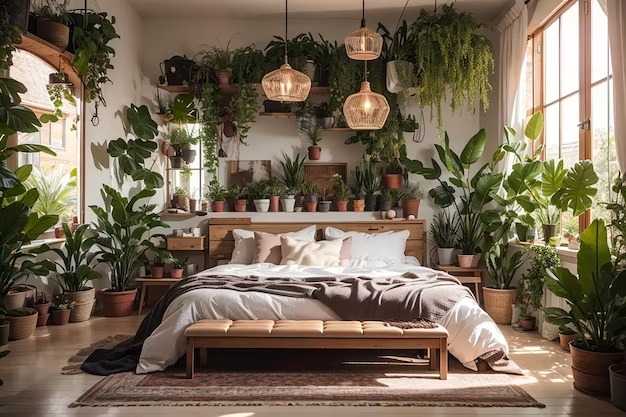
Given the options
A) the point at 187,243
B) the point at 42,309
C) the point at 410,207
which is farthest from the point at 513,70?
the point at 42,309

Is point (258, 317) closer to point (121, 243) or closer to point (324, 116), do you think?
point (121, 243)

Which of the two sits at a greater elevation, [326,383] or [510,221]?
[510,221]

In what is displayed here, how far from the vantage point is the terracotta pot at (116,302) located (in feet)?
21.5

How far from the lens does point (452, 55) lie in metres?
6.46

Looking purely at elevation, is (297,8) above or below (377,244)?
above

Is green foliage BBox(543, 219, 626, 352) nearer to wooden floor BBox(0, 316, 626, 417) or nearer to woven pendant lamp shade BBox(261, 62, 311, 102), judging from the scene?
wooden floor BBox(0, 316, 626, 417)

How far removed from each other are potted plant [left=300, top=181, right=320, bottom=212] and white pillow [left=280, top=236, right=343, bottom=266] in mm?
924

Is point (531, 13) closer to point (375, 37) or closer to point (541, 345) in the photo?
point (375, 37)

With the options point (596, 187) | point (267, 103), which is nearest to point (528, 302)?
point (596, 187)

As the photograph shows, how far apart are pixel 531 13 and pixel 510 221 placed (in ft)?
7.26

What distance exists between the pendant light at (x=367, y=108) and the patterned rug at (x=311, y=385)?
1908mm

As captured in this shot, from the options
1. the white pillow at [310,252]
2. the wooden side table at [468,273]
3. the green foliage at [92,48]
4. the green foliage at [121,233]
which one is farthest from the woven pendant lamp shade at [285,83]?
the wooden side table at [468,273]

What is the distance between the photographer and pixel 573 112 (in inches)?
226

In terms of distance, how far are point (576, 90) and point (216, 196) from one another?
4145mm
